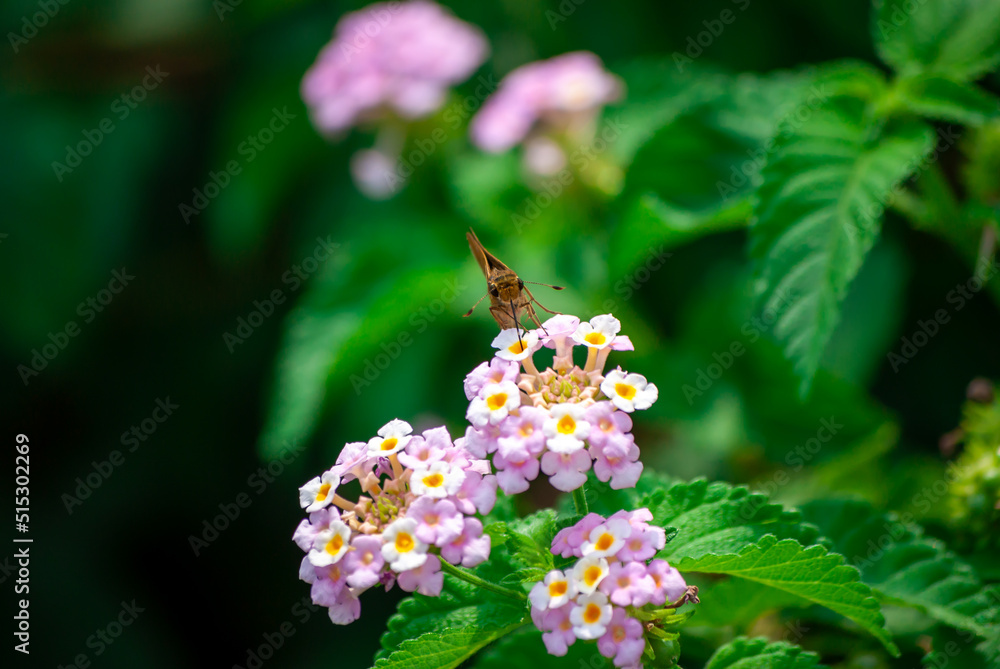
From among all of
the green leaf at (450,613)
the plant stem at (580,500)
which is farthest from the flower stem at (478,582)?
the plant stem at (580,500)

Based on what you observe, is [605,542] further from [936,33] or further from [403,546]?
[936,33]

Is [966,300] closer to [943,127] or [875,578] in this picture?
[943,127]

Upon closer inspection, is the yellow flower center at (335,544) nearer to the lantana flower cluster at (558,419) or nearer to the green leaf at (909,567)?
the lantana flower cluster at (558,419)

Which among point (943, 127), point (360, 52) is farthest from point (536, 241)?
point (943, 127)

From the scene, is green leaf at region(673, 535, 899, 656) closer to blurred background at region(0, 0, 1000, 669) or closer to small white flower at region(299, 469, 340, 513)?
small white flower at region(299, 469, 340, 513)

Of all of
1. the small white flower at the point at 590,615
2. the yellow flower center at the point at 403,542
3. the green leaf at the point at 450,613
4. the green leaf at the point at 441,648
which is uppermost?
the yellow flower center at the point at 403,542

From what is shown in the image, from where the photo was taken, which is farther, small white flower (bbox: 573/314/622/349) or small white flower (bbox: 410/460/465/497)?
small white flower (bbox: 573/314/622/349)

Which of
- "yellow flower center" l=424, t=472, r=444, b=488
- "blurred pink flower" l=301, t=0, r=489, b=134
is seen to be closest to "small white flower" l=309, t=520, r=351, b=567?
"yellow flower center" l=424, t=472, r=444, b=488

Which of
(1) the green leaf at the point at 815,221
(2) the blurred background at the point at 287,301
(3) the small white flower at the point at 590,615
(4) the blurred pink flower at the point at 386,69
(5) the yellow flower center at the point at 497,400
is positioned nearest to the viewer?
(3) the small white flower at the point at 590,615
